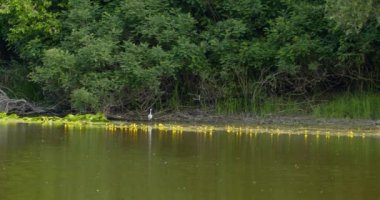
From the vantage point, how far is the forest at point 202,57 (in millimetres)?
29031

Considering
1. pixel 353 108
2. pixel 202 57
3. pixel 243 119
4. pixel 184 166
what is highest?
pixel 202 57

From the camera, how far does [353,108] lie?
28953 mm

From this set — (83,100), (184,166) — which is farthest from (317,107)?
(184,166)

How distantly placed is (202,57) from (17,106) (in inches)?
269

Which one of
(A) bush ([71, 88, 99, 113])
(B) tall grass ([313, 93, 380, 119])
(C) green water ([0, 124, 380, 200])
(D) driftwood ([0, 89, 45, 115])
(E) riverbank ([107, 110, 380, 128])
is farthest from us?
(D) driftwood ([0, 89, 45, 115])

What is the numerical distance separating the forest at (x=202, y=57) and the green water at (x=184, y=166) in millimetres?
6884

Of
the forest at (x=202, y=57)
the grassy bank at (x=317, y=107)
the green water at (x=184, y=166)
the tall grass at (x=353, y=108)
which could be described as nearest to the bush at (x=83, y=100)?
the forest at (x=202, y=57)

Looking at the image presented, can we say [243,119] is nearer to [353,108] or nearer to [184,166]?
[353,108]

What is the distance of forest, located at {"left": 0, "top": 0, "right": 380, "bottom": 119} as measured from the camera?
29031 mm

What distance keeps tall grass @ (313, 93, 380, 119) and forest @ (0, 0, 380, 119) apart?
0.05m

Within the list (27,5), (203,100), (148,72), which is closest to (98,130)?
(148,72)

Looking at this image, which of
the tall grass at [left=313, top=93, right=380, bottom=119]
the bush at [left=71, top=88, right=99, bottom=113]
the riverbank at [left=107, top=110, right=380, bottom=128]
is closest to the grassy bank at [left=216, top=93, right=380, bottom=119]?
the tall grass at [left=313, top=93, right=380, bottom=119]

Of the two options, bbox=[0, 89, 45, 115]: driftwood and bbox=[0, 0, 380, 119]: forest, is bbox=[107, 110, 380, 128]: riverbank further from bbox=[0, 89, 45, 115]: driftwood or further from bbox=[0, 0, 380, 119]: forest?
bbox=[0, 89, 45, 115]: driftwood

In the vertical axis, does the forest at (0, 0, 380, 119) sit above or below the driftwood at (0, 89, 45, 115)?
above
